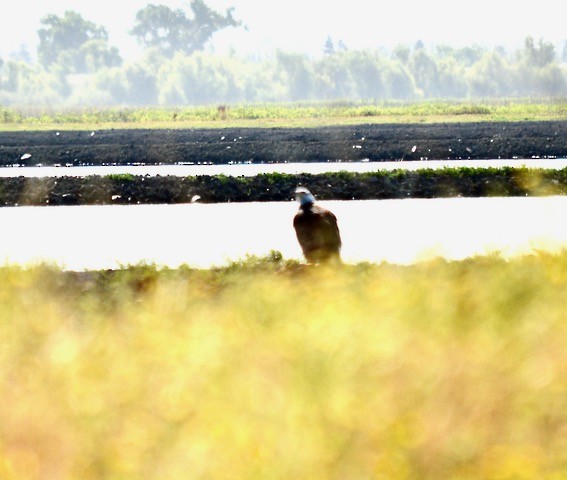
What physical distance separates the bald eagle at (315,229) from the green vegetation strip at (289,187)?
11522 mm

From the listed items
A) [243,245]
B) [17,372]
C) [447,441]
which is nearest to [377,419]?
[447,441]

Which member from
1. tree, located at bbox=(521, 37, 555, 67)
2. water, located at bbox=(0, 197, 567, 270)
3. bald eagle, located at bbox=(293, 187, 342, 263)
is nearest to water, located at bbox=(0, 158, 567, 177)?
water, located at bbox=(0, 197, 567, 270)

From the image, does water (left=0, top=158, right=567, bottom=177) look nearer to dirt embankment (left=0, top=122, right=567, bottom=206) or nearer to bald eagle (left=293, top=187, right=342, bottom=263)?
dirt embankment (left=0, top=122, right=567, bottom=206)

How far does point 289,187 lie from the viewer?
Answer: 21844 millimetres

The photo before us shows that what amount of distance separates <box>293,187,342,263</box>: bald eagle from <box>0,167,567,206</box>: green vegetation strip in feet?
37.8

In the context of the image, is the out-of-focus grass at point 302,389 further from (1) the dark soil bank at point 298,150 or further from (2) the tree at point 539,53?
(2) the tree at point 539,53

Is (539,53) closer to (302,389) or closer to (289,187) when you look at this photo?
(289,187)

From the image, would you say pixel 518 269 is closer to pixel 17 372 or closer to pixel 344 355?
pixel 344 355

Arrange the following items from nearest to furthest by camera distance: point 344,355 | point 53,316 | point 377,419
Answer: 1. point 377,419
2. point 344,355
3. point 53,316

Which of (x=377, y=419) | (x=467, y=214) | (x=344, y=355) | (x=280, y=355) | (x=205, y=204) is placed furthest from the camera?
(x=205, y=204)

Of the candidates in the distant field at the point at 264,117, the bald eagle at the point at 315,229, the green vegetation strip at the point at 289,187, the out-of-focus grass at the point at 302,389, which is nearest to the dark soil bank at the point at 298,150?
the green vegetation strip at the point at 289,187

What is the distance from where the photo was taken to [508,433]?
4.25 m

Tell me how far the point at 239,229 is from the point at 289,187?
480cm

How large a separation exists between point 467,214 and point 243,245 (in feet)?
Answer: 15.7
